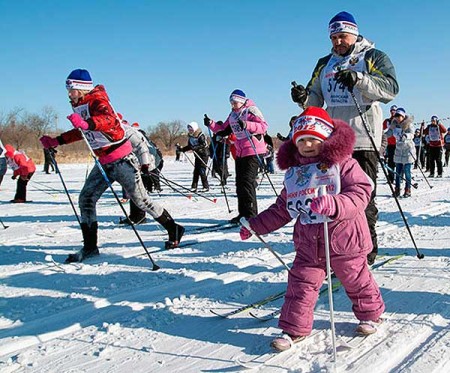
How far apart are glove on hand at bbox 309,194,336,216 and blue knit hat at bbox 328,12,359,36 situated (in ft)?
6.73

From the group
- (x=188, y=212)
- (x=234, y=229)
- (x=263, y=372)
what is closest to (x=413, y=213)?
(x=234, y=229)

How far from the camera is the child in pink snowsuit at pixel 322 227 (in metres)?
2.57

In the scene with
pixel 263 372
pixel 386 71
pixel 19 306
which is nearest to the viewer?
pixel 263 372

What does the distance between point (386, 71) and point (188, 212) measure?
5448mm

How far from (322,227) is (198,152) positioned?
10432 millimetres

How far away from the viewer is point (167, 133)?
225ft

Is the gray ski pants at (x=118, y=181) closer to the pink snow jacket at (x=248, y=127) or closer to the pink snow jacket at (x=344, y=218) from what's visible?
the pink snow jacket at (x=248, y=127)

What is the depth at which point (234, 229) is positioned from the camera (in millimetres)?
6645

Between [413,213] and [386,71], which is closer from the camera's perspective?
[386,71]

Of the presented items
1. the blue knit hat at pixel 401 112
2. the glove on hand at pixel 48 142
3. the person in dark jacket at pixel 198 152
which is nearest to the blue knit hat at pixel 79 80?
the glove on hand at pixel 48 142

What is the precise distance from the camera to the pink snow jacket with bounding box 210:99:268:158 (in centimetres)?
668

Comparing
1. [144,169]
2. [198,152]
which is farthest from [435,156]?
[144,169]

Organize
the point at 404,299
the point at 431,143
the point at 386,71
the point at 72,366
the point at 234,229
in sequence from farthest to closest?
the point at 431,143 → the point at 234,229 → the point at 386,71 → the point at 404,299 → the point at 72,366

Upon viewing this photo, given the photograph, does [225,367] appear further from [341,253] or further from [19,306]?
[19,306]
